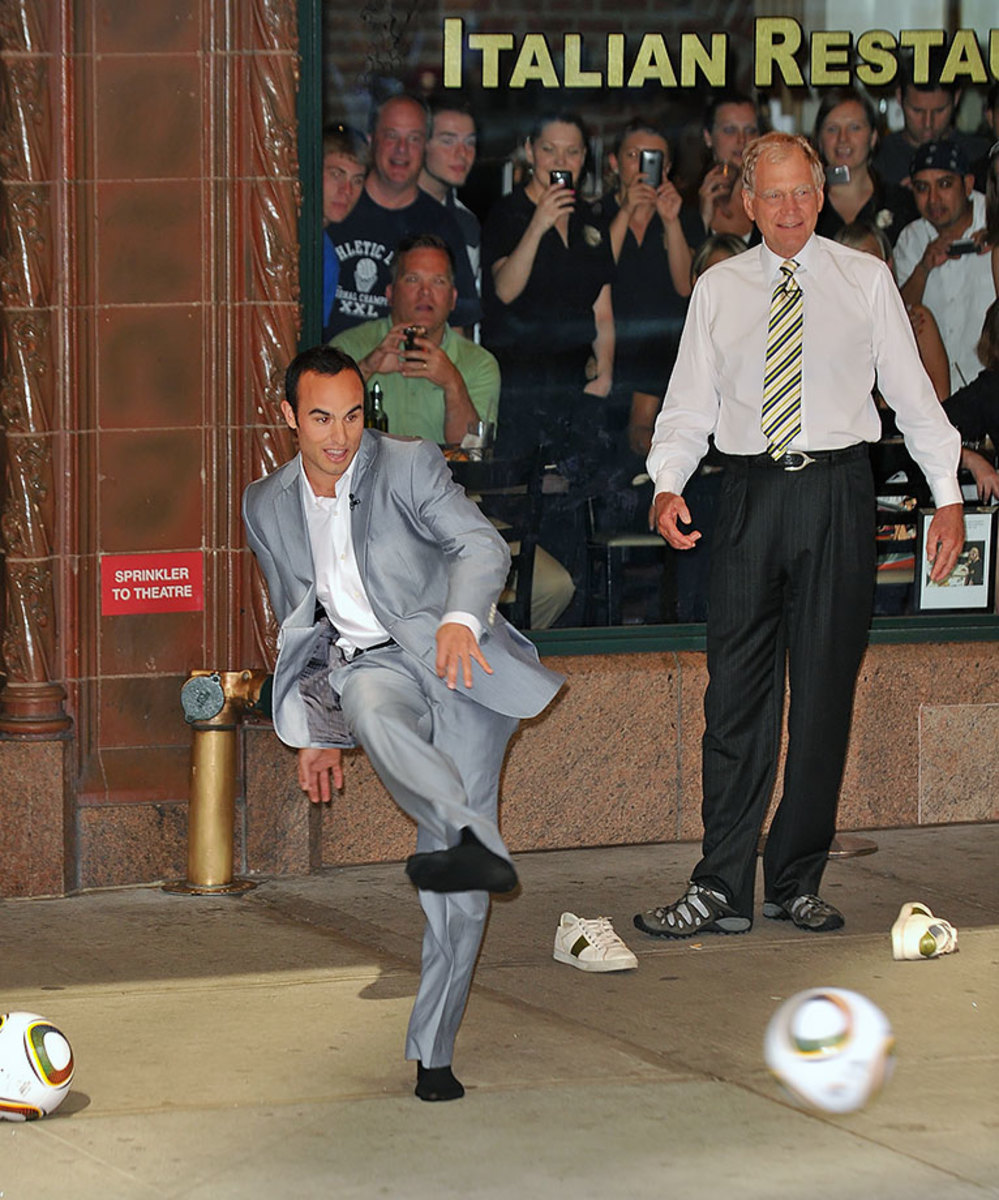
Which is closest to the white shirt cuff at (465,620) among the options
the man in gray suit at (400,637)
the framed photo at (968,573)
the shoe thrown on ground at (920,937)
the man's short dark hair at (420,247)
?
the man in gray suit at (400,637)

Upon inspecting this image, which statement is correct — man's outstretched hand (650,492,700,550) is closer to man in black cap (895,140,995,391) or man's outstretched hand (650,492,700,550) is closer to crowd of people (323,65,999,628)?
crowd of people (323,65,999,628)

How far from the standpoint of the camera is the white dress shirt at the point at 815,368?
6402mm

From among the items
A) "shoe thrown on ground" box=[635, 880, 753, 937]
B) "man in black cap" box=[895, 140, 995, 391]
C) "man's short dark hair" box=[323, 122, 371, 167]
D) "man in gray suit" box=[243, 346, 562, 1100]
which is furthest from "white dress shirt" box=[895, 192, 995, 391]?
"man in gray suit" box=[243, 346, 562, 1100]

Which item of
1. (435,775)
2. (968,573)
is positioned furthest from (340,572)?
(968,573)

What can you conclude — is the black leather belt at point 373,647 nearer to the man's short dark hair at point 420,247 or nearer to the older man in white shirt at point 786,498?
the older man in white shirt at point 786,498

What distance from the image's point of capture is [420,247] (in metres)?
7.61

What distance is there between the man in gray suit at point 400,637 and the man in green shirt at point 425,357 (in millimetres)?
2355

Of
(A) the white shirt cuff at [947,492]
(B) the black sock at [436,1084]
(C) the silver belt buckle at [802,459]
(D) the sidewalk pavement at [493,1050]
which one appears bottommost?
(D) the sidewalk pavement at [493,1050]

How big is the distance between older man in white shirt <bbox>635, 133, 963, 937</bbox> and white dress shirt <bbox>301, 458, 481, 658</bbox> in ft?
4.39

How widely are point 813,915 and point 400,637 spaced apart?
2.05 metres

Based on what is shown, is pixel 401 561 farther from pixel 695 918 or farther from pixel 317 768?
pixel 695 918

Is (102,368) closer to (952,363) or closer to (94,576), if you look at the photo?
(94,576)

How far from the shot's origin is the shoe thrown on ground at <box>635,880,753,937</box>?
648cm

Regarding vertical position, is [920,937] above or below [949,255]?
below
